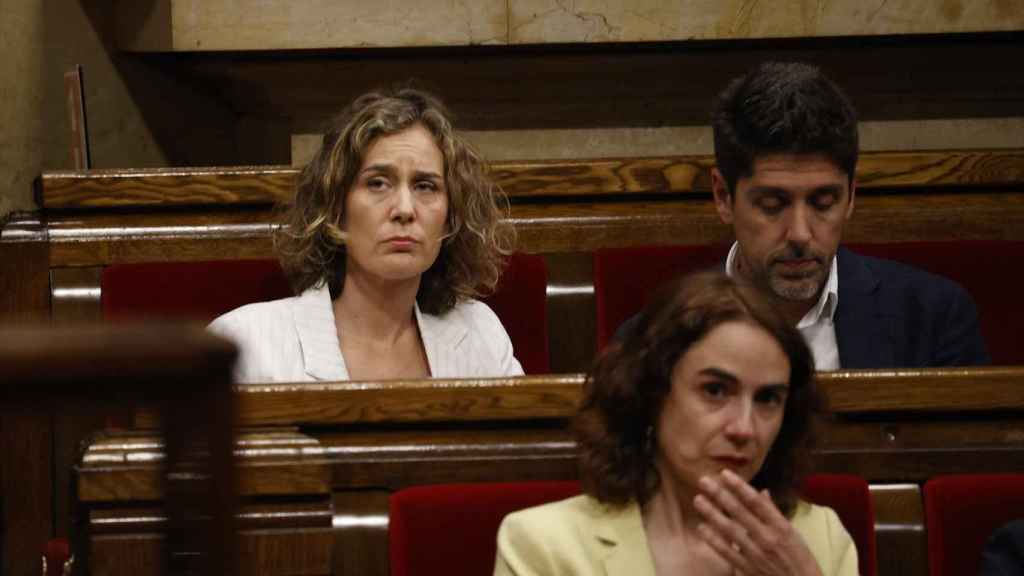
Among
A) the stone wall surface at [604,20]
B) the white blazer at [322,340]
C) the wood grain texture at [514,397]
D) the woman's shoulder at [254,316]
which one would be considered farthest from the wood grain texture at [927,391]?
the stone wall surface at [604,20]

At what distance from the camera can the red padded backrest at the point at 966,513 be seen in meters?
0.76

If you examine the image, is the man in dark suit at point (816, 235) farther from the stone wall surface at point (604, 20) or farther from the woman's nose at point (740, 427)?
the stone wall surface at point (604, 20)

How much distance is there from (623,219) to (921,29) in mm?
576

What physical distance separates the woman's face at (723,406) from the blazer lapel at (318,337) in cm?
43

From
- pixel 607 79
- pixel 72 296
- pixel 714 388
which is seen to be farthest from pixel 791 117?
pixel 607 79

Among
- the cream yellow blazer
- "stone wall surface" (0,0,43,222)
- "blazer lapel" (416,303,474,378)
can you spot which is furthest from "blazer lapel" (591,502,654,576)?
"stone wall surface" (0,0,43,222)

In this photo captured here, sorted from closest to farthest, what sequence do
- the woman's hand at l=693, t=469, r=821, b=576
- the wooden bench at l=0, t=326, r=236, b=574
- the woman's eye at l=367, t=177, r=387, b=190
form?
the wooden bench at l=0, t=326, r=236, b=574, the woman's hand at l=693, t=469, r=821, b=576, the woman's eye at l=367, t=177, r=387, b=190

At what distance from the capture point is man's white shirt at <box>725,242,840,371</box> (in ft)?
3.57

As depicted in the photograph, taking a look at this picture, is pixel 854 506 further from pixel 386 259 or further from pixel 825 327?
pixel 386 259

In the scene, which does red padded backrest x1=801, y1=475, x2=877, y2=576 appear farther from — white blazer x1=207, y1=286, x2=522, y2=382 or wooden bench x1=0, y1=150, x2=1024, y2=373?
wooden bench x1=0, y1=150, x2=1024, y2=373

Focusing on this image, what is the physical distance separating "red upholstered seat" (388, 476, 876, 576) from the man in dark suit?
0.29 m

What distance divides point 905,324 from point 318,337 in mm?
430

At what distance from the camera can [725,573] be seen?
0.71 metres

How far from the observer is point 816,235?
3.44ft
